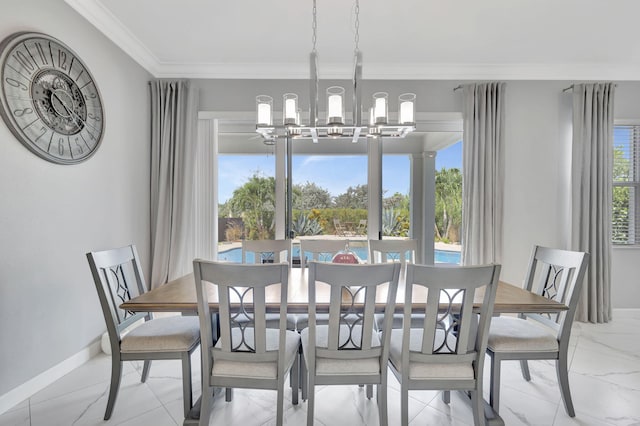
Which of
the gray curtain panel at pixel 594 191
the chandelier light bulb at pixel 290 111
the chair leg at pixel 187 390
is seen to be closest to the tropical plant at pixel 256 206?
the chandelier light bulb at pixel 290 111

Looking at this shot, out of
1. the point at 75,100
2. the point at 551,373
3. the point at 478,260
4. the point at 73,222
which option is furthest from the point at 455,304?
the point at 75,100

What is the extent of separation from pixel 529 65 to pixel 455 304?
309cm

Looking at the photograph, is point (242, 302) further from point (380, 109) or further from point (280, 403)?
point (380, 109)

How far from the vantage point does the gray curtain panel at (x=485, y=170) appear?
11.1 ft

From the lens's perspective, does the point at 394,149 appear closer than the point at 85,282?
No

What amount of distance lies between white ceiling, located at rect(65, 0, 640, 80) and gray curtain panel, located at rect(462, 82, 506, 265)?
271 mm

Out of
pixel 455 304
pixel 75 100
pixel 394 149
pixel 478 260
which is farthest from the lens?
pixel 394 149

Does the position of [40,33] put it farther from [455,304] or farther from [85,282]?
[455,304]

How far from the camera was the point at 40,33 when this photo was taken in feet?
6.85

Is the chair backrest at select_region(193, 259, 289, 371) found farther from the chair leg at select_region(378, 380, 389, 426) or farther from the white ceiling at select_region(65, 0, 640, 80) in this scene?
the white ceiling at select_region(65, 0, 640, 80)

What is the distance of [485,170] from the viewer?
3.39 meters

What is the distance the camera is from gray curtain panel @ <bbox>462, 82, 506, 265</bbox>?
3.37 m

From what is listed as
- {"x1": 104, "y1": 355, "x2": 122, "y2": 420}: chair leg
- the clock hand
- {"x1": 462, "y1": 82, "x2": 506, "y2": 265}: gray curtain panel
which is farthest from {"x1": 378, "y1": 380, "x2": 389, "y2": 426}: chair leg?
the clock hand

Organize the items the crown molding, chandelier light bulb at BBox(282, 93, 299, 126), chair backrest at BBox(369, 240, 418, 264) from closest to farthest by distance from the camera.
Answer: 1. chandelier light bulb at BBox(282, 93, 299, 126)
2. the crown molding
3. chair backrest at BBox(369, 240, 418, 264)
